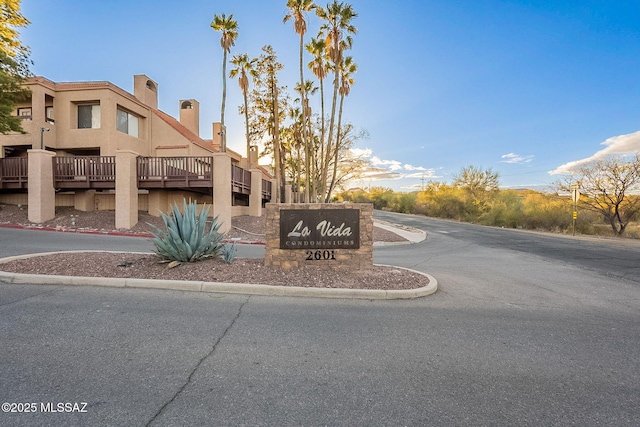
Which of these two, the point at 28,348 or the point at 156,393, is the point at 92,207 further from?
the point at 156,393

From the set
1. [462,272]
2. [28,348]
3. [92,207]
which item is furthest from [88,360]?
[92,207]

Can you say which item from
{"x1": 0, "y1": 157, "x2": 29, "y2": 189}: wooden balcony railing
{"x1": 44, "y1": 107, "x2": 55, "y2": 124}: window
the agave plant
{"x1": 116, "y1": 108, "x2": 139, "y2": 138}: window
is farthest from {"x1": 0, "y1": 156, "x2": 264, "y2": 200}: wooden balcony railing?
the agave plant

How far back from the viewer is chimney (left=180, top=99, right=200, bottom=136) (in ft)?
84.4

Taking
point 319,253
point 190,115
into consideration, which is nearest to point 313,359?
point 319,253

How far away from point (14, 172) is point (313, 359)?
802 inches

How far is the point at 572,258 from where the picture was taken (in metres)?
11.5

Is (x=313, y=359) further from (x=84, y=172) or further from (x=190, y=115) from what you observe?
(x=190, y=115)

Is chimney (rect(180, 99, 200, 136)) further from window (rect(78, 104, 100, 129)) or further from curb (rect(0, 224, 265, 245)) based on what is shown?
curb (rect(0, 224, 265, 245))

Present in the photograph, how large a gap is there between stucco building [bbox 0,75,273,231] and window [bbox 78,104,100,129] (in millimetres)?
57

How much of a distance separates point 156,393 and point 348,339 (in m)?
2.10

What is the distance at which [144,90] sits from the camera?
20.8 meters

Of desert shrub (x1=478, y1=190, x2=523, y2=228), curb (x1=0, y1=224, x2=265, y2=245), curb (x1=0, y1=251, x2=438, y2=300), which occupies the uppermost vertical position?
desert shrub (x1=478, y1=190, x2=523, y2=228)

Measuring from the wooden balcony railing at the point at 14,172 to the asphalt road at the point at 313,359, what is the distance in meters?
14.4

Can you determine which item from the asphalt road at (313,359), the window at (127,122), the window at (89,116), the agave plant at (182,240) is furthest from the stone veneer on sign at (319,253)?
the window at (89,116)
